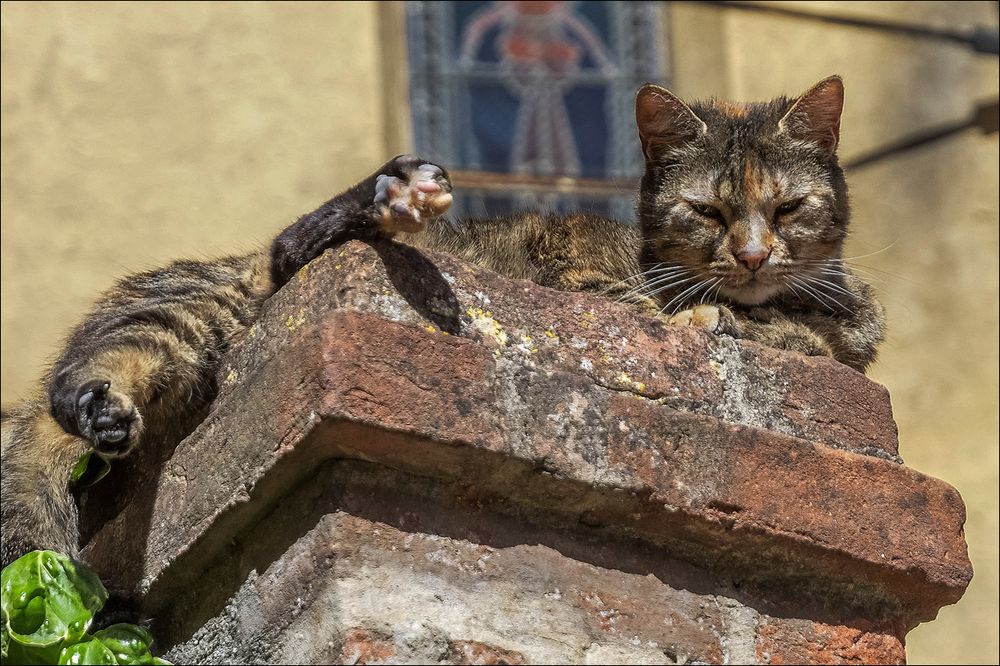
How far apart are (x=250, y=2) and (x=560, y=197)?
4.87 feet

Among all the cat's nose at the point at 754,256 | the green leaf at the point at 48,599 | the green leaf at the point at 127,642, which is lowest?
the green leaf at the point at 127,642

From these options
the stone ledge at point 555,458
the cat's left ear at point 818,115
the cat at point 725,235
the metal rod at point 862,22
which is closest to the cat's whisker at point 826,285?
the cat at point 725,235

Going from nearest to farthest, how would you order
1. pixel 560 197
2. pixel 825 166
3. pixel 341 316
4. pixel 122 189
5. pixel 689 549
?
pixel 341 316, pixel 689 549, pixel 825 166, pixel 122 189, pixel 560 197

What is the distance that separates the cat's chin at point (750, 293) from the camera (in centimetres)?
298

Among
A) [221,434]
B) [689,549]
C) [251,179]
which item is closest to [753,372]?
[689,549]

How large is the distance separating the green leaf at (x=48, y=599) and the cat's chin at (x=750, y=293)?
1369 millimetres

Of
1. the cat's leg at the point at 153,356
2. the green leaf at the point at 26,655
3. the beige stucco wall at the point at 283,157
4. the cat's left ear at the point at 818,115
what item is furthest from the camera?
the beige stucco wall at the point at 283,157

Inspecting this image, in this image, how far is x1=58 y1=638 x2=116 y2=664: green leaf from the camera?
81.6 inches

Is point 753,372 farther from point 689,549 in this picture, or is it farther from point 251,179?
point 251,179

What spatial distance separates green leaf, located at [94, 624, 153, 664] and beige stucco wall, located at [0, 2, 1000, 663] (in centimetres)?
340

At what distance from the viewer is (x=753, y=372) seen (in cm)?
236

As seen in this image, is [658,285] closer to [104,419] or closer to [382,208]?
[382,208]

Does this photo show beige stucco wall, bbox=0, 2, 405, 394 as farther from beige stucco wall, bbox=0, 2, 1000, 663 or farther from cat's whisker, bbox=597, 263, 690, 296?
cat's whisker, bbox=597, 263, 690, 296

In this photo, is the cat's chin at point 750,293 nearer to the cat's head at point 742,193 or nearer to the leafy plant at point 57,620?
the cat's head at point 742,193
